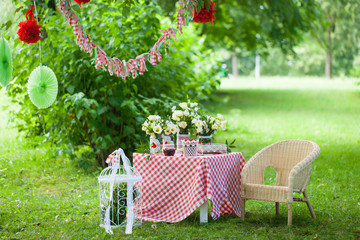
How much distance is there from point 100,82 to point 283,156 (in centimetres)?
305

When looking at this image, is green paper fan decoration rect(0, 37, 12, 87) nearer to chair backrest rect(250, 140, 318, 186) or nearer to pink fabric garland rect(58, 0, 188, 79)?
pink fabric garland rect(58, 0, 188, 79)

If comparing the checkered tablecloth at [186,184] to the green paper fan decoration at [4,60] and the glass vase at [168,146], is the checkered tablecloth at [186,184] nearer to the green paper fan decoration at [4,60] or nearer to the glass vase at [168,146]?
the glass vase at [168,146]

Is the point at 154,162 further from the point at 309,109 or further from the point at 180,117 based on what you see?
the point at 309,109

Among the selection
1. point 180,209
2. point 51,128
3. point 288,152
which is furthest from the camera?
point 51,128

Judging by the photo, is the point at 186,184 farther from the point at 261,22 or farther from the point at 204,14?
the point at 261,22

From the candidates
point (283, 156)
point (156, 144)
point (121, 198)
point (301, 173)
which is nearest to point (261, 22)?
point (283, 156)

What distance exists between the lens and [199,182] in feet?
16.3

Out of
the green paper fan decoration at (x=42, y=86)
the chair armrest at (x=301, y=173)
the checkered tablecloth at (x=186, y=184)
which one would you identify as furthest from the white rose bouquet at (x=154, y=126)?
the chair armrest at (x=301, y=173)

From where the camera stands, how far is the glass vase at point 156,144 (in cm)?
538

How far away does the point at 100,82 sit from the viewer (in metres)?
7.50

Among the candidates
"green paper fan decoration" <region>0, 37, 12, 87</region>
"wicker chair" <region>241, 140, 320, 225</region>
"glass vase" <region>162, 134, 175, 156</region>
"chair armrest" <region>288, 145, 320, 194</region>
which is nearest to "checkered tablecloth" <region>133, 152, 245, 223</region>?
"glass vase" <region>162, 134, 175, 156</region>

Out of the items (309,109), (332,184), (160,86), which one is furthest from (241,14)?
(332,184)

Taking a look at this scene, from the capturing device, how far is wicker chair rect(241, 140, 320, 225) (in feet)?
16.3

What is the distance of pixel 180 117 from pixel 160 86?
3.01 meters
